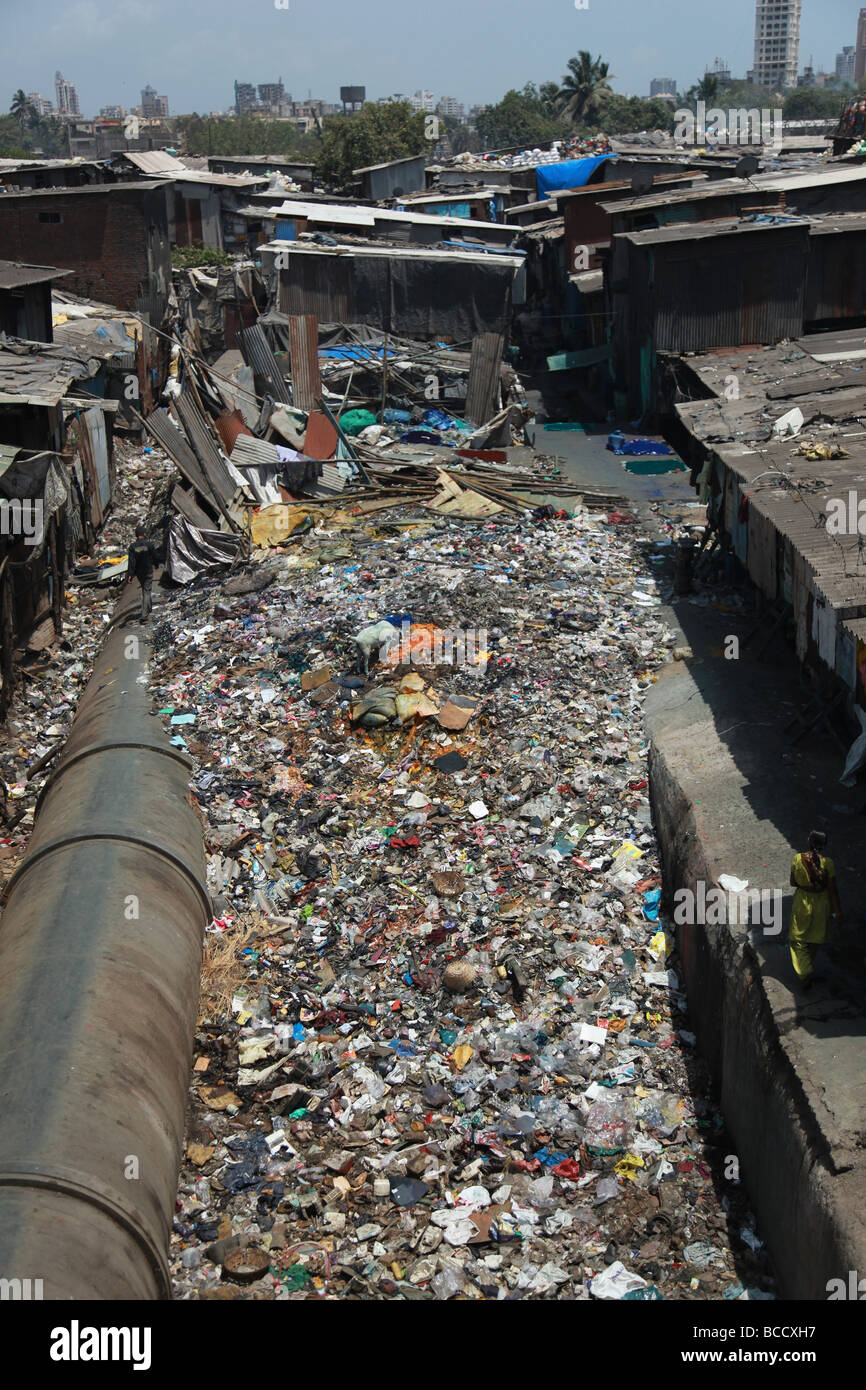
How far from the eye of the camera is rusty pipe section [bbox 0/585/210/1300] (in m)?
4.92

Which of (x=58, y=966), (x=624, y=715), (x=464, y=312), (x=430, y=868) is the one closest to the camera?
(x=58, y=966)

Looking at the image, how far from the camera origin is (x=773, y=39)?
16850cm

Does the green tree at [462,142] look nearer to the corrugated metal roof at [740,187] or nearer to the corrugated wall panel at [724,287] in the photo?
the corrugated metal roof at [740,187]

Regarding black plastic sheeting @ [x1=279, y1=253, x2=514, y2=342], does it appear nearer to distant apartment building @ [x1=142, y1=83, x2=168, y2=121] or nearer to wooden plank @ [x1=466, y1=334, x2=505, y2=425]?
wooden plank @ [x1=466, y1=334, x2=505, y2=425]

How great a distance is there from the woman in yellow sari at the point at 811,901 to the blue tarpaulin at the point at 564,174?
3056 centimetres

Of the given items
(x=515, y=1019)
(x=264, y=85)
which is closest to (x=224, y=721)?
(x=515, y=1019)

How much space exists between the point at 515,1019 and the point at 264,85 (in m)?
216

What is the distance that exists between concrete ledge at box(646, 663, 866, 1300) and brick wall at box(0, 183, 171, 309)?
21795 millimetres

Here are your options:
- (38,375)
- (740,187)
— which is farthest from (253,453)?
(740,187)

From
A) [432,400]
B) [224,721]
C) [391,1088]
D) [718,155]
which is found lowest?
[391,1088]

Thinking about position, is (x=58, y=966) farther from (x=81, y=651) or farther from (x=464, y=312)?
(x=464, y=312)

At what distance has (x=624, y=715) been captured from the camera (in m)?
10.2

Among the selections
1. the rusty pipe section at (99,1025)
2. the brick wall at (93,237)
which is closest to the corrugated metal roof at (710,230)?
the brick wall at (93,237)

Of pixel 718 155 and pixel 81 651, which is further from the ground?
pixel 718 155
